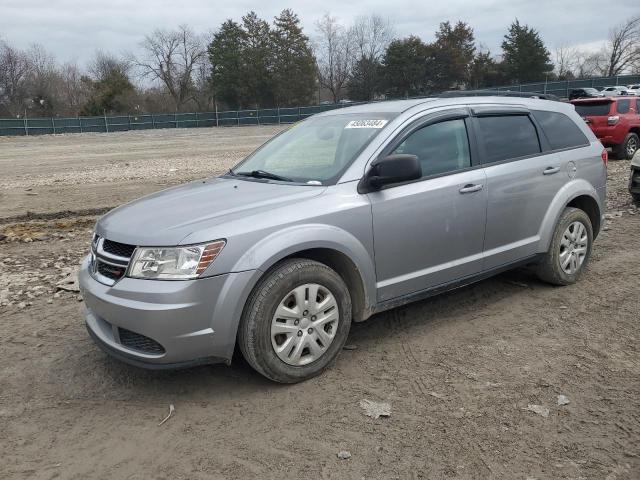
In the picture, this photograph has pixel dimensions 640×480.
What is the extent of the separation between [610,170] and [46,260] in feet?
39.1

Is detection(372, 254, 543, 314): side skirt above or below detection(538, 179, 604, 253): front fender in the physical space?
below

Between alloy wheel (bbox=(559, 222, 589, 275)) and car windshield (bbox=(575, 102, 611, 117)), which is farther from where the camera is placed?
car windshield (bbox=(575, 102, 611, 117))

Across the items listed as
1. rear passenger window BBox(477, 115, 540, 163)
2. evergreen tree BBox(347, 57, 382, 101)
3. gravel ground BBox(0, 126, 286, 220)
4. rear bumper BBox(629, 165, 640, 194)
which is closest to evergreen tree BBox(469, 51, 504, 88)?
evergreen tree BBox(347, 57, 382, 101)

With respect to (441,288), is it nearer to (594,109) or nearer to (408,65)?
(594,109)

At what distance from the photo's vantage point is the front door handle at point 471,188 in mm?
4332

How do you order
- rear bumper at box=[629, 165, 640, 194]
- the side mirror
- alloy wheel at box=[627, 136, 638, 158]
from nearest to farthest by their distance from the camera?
the side mirror, rear bumper at box=[629, 165, 640, 194], alloy wheel at box=[627, 136, 638, 158]

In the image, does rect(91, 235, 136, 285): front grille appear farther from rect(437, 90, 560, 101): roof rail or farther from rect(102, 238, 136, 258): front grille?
rect(437, 90, 560, 101): roof rail

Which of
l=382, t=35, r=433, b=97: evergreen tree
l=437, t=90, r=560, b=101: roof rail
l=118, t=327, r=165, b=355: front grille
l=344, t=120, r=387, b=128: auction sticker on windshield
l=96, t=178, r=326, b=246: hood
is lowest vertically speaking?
l=118, t=327, r=165, b=355: front grille

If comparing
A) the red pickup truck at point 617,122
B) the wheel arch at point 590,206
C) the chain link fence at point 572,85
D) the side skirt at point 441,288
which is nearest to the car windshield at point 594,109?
the red pickup truck at point 617,122

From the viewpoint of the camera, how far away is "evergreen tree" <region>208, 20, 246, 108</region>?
6776 centimetres

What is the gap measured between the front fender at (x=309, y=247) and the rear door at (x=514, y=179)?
1237 millimetres

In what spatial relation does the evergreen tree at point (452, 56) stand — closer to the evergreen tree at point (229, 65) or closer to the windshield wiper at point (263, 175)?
the evergreen tree at point (229, 65)

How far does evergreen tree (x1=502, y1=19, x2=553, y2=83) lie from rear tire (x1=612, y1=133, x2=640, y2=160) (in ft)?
197

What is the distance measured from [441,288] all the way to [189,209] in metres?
1.98
